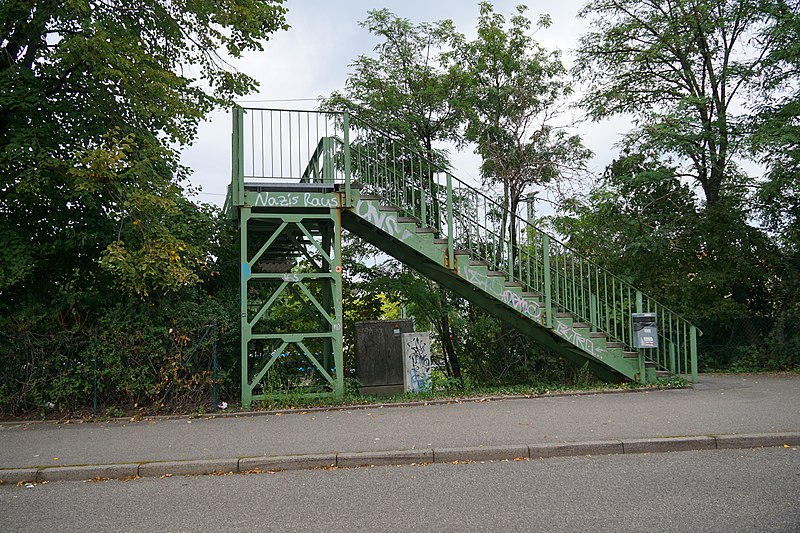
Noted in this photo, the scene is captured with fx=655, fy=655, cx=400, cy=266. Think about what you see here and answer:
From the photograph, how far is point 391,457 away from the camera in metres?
6.95

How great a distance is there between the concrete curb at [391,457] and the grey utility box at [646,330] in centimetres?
405

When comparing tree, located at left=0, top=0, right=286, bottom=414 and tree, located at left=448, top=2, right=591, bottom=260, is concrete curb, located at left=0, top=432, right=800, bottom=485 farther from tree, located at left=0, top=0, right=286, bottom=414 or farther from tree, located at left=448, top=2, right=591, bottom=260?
tree, located at left=448, top=2, right=591, bottom=260

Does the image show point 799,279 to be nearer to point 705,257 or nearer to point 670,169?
point 705,257

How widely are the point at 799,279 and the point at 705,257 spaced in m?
2.18

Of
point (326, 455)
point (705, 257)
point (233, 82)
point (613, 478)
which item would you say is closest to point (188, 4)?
point (233, 82)

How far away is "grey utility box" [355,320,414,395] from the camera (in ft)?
42.3

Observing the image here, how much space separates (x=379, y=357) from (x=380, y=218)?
3384 millimetres

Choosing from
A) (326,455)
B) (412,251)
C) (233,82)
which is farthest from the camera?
(233,82)

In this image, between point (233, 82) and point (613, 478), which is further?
point (233, 82)

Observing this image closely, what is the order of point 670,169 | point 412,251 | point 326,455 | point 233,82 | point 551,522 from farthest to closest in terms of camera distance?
point 670,169 → point 233,82 → point 412,251 → point 326,455 → point 551,522

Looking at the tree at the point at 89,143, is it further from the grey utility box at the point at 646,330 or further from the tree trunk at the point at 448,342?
the grey utility box at the point at 646,330

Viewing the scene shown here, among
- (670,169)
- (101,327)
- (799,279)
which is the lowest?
(101,327)

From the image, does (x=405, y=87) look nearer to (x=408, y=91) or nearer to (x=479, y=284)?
(x=408, y=91)

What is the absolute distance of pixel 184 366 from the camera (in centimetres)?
1013
